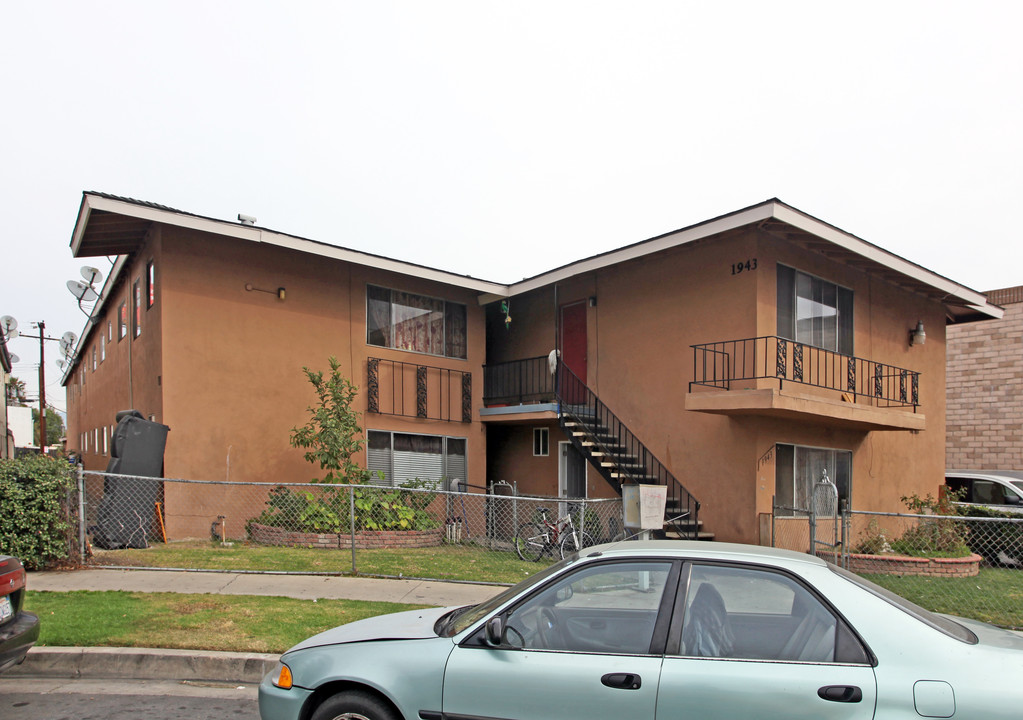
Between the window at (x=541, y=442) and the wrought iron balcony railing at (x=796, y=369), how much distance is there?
3978 millimetres

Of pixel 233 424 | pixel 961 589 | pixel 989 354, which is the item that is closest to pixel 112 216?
pixel 233 424

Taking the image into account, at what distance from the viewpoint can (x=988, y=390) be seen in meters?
21.0

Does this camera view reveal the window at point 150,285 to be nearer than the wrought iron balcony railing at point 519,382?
Yes

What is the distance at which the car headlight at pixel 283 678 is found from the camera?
13.7 ft

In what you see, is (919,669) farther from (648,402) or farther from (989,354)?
(989,354)

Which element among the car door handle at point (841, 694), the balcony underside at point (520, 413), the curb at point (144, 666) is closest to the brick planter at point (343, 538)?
the balcony underside at point (520, 413)

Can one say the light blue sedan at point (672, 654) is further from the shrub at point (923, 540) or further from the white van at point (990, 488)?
the white van at point (990, 488)

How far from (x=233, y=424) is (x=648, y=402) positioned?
7.36m

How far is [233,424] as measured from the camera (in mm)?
13617

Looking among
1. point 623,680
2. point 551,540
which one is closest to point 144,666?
point 623,680

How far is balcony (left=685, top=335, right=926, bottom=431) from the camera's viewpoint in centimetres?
1177

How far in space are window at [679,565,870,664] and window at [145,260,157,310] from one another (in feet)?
40.2

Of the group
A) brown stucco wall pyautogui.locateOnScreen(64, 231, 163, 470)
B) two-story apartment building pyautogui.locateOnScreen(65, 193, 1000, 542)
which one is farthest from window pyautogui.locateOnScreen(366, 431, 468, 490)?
brown stucco wall pyautogui.locateOnScreen(64, 231, 163, 470)

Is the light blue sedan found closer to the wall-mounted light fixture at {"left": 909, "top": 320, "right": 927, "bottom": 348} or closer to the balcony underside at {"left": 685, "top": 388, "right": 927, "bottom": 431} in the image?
the balcony underside at {"left": 685, "top": 388, "right": 927, "bottom": 431}
